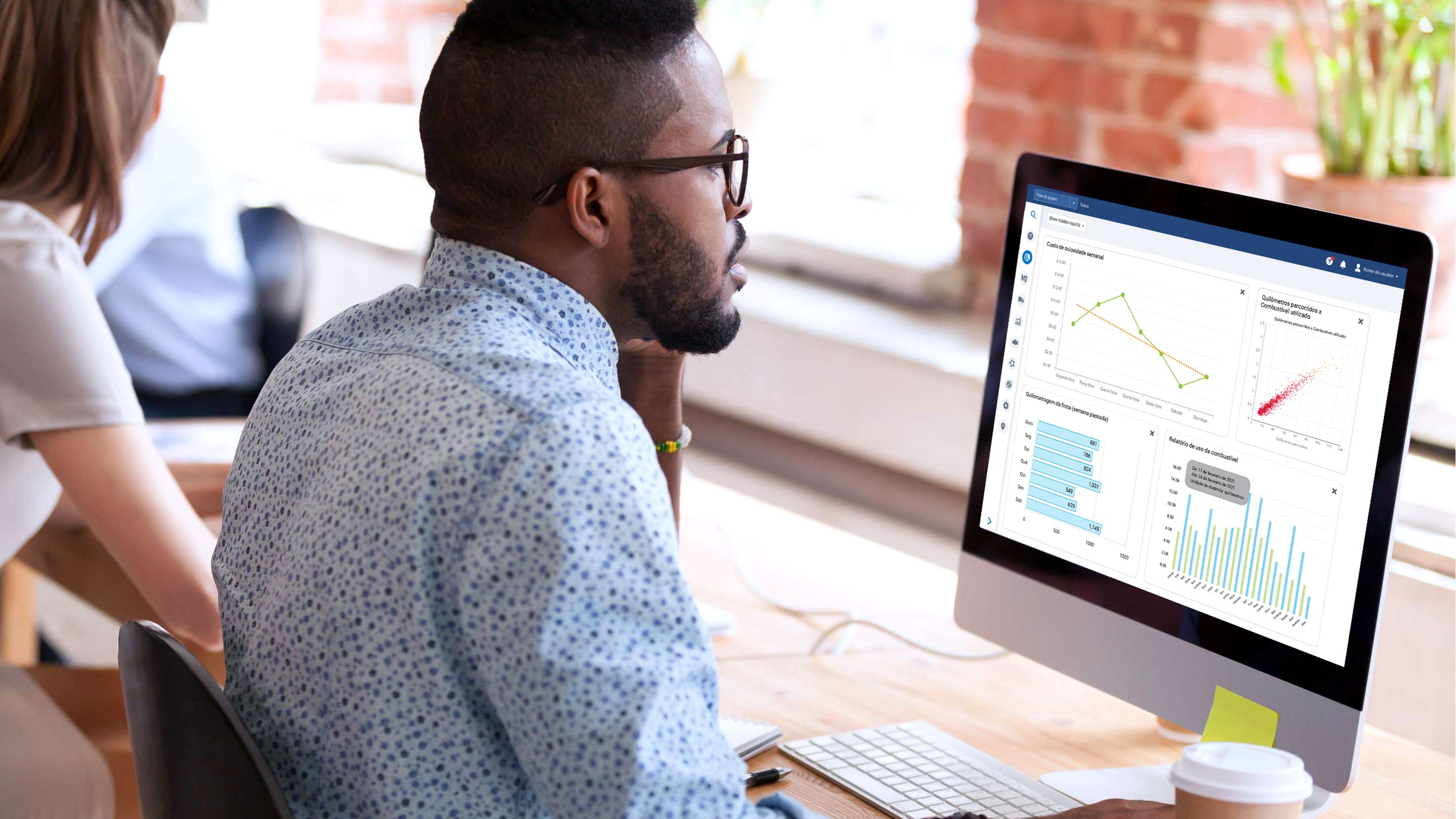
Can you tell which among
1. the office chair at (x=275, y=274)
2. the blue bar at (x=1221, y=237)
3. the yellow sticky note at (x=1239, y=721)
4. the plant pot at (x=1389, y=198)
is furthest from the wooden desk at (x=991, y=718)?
the office chair at (x=275, y=274)

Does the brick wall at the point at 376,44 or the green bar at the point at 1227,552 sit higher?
the brick wall at the point at 376,44

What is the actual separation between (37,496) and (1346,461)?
136cm

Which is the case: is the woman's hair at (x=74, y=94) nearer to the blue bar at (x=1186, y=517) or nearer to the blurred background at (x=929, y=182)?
the blurred background at (x=929, y=182)

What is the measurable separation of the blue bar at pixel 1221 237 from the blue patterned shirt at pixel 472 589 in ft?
1.46

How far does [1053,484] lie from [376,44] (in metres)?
3.07

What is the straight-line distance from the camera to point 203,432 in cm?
230

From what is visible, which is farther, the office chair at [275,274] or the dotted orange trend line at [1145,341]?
the office chair at [275,274]

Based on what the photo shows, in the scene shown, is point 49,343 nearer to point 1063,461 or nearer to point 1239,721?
point 1063,461

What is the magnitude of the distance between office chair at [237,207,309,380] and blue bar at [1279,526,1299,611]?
2.24m

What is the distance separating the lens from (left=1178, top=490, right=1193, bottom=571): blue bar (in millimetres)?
1094

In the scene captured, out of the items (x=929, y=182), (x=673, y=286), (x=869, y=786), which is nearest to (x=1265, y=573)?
(x=869, y=786)

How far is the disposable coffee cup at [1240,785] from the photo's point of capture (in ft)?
2.67

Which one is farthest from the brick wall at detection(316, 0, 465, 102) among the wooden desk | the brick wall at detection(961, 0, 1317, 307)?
the wooden desk

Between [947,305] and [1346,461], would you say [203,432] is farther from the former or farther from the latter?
[1346,461]
